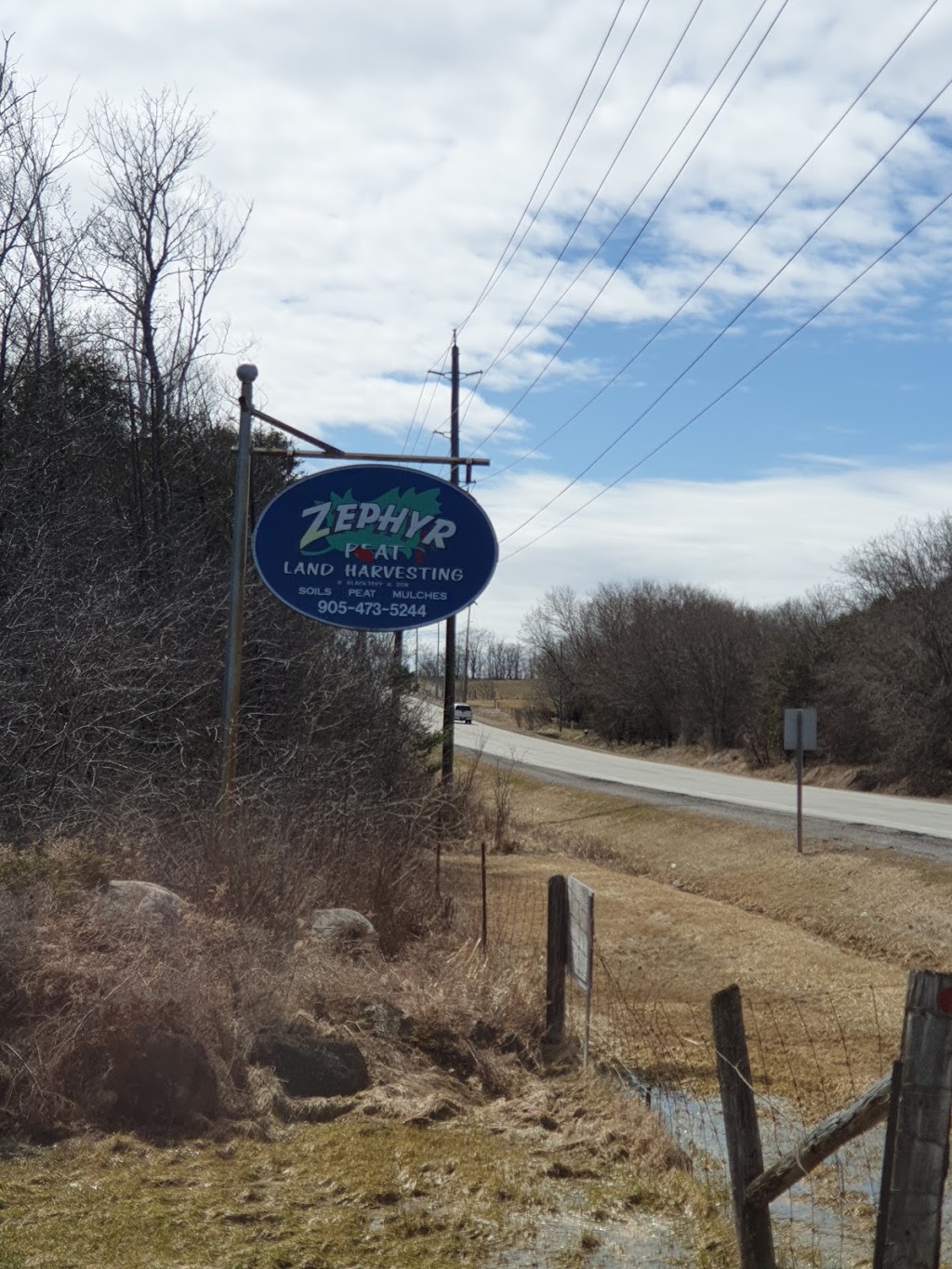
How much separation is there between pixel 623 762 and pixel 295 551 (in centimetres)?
4065

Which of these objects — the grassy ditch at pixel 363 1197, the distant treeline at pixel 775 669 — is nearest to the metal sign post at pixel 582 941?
the grassy ditch at pixel 363 1197

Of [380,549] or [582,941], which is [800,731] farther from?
[582,941]

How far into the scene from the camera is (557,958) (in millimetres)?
7266

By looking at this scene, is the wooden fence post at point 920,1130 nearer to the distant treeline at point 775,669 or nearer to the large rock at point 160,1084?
the large rock at point 160,1084

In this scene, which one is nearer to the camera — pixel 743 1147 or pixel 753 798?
pixel 743 1147

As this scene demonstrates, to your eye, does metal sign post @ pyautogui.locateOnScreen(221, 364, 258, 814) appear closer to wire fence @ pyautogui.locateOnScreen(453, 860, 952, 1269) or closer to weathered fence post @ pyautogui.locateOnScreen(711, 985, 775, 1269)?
wire fence @ pyautogui.locateOnScreen(453, 860, 952, 1269)

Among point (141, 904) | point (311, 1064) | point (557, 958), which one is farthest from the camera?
point (557, 958)

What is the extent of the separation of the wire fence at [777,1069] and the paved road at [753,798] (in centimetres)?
571

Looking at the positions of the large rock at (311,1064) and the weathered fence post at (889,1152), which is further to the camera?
the large rock at (311,1064)

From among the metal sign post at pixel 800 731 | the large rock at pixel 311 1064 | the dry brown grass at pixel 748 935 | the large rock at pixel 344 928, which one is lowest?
the dry brown grass at pixel 748 935

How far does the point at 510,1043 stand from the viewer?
22.9 feet

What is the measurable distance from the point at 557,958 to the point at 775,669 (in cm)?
4084

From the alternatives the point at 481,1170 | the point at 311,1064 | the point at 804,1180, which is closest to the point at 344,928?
the point at 311,1064

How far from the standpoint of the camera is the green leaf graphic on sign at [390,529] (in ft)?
30.3
